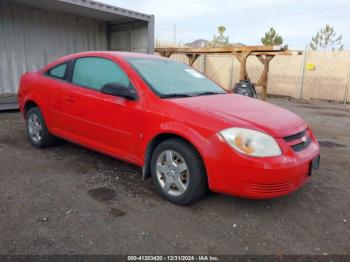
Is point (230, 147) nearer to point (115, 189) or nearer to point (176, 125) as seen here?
point (176, 125)

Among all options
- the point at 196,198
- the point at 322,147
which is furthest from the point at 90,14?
the point at 196,198

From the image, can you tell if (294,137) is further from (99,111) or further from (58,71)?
(58,71)

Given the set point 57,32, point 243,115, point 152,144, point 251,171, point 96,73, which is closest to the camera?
point 251,171

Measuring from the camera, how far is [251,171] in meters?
2.77

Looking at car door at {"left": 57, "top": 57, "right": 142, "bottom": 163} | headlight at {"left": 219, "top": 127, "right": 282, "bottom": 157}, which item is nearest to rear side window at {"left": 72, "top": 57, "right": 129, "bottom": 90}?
car door at {"left": 57, "top": 57, "right": 142, "bottom": 163}

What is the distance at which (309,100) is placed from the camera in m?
15.9

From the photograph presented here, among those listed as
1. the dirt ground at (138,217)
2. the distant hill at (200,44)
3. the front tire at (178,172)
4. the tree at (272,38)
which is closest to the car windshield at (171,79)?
the front tire at (178,172)

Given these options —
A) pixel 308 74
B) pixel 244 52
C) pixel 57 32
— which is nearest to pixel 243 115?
pixel 244 52

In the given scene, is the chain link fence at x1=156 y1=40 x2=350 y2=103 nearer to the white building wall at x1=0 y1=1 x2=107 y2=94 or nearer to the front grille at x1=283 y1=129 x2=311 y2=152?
the white building wall at x1=0 y1=1 x2=107 y2=94

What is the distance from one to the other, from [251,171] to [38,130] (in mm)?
3534

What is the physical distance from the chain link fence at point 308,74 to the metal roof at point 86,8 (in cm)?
836

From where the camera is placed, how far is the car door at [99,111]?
3.58 metres

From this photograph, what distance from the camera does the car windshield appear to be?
3.58 metres

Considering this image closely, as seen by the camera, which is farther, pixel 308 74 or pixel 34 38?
pixel 308 74
